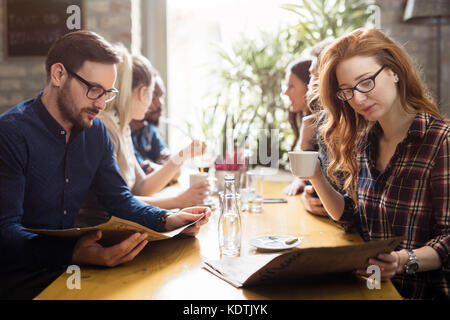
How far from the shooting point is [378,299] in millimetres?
938

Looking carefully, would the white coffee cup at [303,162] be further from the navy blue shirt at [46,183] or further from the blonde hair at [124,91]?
the blonde hair at [124,91]

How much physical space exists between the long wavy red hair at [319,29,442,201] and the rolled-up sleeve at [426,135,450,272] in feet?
0.60

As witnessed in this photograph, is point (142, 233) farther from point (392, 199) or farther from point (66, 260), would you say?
point (392, 199)

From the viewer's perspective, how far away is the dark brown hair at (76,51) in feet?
5.31

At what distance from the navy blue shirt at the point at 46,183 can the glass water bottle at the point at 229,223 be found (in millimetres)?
312

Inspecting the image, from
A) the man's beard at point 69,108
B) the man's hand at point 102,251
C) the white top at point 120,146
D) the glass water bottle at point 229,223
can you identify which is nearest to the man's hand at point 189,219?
the glass water bottle at point 229,223

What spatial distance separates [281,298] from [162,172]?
1533 mm

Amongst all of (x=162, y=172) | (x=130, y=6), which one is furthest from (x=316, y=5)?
(x=162, y=172)

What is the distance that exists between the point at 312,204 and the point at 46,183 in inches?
40.0

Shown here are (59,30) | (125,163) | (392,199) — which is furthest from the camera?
(59,30)

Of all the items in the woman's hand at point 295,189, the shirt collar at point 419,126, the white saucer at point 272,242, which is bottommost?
the white saucer at point 272,242

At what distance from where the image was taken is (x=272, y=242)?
133 cm

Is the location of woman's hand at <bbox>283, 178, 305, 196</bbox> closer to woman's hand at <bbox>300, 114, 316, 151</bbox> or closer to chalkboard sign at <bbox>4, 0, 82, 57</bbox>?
woman's hand at <bbox>300, 114, 316, 151</bbox>

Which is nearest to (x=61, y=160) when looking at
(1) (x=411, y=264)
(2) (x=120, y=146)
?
(2) (x=120, y=146)
